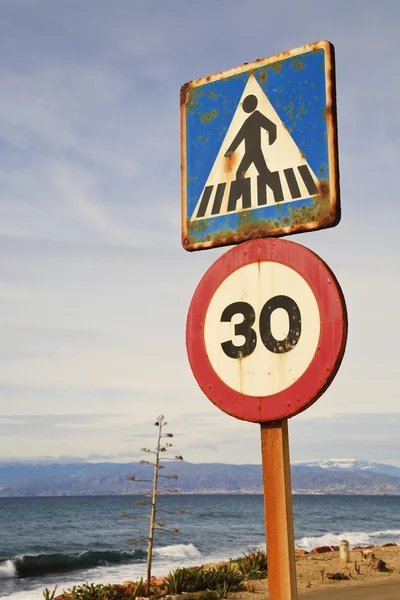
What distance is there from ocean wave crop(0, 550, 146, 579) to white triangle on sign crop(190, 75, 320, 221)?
129ft

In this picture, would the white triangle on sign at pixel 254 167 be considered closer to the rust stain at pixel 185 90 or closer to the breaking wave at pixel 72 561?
the rust stain at pixel 185 90

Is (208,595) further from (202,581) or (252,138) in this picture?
(252,138)

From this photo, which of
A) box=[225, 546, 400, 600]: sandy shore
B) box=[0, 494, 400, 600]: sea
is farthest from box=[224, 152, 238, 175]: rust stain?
box=[225, 546, 400, 600]: sandy shore

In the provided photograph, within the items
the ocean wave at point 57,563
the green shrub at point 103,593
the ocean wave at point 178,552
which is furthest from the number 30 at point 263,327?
the ocean wave at point 178,552

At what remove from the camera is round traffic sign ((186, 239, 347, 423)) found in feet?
7.08

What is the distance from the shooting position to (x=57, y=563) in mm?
48188

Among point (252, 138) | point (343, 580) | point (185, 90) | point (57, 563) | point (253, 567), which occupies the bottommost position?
point (57, 563)

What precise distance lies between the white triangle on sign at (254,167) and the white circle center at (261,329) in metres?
0.28

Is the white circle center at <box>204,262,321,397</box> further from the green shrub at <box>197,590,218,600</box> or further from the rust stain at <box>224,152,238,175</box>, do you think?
the green shrub at <box>197,590,218,600</box>

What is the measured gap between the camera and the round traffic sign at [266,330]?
85.0 inches

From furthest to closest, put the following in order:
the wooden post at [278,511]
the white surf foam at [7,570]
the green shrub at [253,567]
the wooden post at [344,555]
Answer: the white surf foam at [7,570], the wooden post at [344,555], the green shrub at [253,567], the wooden post at [278,511]

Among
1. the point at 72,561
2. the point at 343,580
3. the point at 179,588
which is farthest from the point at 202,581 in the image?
the point at 72,561

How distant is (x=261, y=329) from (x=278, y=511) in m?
0.56

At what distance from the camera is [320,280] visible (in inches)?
87.3
